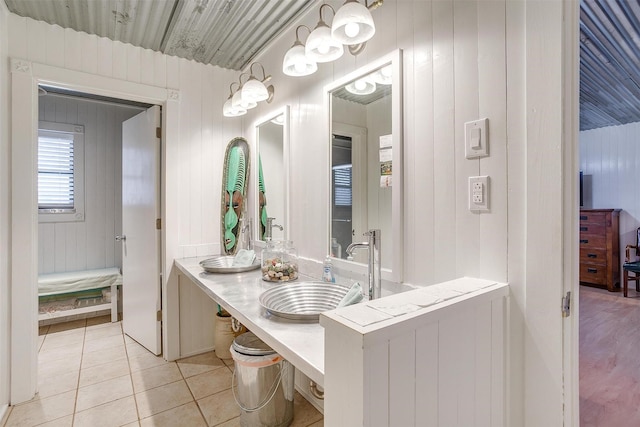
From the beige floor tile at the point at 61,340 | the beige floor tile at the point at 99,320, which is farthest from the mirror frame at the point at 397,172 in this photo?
the beige floor tile at the point at 99,320

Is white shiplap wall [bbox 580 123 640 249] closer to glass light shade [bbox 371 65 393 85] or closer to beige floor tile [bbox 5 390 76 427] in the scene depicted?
glass light shade [bbox 371 65 393 85]

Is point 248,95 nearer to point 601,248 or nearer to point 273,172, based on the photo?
point 273,172

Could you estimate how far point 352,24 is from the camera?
1319 millimetres

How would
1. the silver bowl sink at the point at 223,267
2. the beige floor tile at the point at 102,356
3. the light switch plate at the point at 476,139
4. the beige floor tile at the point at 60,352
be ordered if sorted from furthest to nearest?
the beige floor tile at the point at 60,352 → the beige floor tile at the point at 102,356 → the silver bowl sink at the point at 223,267 → the light switch plate at the point at 476,139

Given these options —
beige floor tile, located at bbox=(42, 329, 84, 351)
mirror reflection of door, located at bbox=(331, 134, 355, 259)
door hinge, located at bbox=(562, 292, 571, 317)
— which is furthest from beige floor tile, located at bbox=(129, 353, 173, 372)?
door hinge, located at bbox=(562, 292, 571, 317)

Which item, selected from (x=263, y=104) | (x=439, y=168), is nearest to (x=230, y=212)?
(x=263, y=104)

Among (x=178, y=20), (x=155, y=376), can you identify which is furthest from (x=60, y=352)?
(x=178, y=20)

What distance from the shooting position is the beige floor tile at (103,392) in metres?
2.04

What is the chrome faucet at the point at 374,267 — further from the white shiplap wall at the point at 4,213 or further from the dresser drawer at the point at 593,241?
the dresser drawer at the point at 593,241

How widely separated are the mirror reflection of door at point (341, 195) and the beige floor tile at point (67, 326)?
3.18 metres

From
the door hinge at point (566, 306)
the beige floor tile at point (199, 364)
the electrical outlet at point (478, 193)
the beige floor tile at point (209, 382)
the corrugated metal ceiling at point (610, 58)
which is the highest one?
the corrugated metal ceiling at point (610, 58)

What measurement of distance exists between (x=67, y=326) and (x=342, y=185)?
3452 mm

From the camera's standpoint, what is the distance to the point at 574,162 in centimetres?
97

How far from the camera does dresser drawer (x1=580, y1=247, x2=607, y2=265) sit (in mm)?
4730
